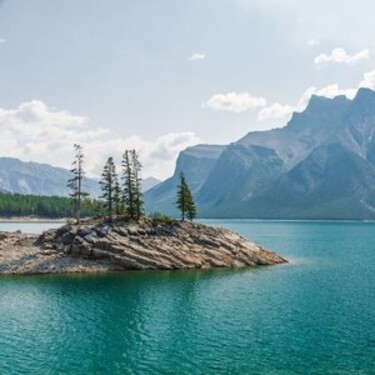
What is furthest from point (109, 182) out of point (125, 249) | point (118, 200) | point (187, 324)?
point (187, 324)

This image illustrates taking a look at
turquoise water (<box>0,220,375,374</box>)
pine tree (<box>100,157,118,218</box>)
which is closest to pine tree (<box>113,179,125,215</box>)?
pine tree (<box>100,157,118,218</box>)

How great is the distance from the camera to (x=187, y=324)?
2334 inches

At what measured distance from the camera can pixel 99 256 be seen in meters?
102

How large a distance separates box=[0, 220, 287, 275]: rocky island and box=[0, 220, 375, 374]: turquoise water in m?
6.36

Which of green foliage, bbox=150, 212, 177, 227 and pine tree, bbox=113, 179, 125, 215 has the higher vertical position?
pine tree, bbox=113, 179, 125, 215

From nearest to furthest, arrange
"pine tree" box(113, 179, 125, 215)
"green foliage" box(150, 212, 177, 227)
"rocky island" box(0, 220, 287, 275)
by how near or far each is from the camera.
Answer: "rocky island" box(0, 220, 287, 275) → "green foliage" box(150, 212, 177, 227) → "pine tree" box(113, 179, 125, 215)

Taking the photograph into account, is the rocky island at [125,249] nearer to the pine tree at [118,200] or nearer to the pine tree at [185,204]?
the pine tree at [185,204]

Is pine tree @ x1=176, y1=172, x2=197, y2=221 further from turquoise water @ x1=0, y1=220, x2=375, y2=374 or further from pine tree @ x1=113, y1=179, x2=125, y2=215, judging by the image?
turquoise water @ x1=0, y1=220, x2=375, y2=374

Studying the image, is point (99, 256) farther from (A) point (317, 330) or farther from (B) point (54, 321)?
(A) point (317, 330)

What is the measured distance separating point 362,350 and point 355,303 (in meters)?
23.6

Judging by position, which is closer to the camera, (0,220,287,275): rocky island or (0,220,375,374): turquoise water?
(0,220,375,374): turquoise water

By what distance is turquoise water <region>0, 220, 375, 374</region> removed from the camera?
149 ft

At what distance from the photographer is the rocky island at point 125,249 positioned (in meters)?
100.0

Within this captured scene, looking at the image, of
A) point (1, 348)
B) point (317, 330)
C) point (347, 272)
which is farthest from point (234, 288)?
point (1, 348)
